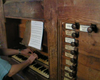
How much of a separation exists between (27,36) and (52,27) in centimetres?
84

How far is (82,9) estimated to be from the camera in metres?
1.10

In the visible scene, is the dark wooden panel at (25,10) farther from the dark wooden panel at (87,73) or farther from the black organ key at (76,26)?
the dark wooden panel at (87,73)

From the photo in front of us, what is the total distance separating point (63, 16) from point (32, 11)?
1.88 feet

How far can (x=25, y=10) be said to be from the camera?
1771 millimetres

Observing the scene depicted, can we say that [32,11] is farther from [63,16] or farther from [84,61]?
[84,61]

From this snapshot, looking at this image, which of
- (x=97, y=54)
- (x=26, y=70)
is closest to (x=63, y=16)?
(x=97, y=54)

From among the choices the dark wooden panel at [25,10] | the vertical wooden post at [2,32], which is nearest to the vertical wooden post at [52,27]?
the dark wooden panel at [25,10]

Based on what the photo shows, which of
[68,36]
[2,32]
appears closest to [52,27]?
[68,36]

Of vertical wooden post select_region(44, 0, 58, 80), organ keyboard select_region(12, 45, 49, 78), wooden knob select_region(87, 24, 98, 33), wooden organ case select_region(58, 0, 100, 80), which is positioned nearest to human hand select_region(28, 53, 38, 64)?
organ keyboard select_region(12, 45, 49, 78)

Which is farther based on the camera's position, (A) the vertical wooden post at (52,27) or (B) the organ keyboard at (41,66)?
(B) the organ keyboard at (41,66)

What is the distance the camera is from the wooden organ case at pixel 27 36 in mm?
1474

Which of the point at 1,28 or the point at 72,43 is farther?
the point at 1,28

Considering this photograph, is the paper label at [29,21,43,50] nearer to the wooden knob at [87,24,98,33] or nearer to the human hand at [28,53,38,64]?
the human hand at [28,53,38,64]

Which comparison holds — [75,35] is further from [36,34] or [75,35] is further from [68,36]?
[36,34]
